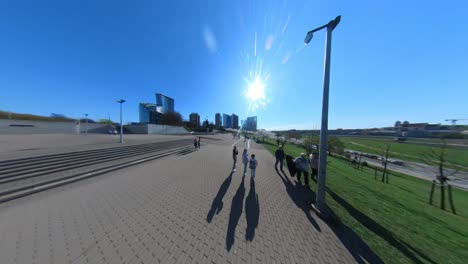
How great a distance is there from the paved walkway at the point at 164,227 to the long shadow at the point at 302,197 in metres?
0.04

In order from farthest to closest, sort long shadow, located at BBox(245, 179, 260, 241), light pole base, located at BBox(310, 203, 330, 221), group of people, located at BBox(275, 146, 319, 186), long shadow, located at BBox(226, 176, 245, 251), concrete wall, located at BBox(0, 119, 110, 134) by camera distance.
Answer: concrete wall, located at BBox(0, 119, 110, 134) → group of people, located at BBox(275, 146, 319, 186) → light pole base, located at BBox(310, 203, 330, 221) → long shadow, located at BBox(245, 179, 260, 241) → long shadow, located at BBox(226, 176, 245, 251)

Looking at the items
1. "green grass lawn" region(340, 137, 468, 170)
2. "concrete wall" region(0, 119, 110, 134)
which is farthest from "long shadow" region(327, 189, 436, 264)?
"concrete wall" region(0, 119, 110, 134)

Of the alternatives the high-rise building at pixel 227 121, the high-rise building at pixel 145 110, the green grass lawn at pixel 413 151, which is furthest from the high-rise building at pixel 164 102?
the green grass lawn at pixel 413 151

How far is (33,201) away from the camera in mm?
5281

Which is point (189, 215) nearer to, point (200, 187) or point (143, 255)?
point (143, 255)

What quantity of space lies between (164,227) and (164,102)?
118 metres

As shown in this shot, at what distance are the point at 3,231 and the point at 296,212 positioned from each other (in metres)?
7.25

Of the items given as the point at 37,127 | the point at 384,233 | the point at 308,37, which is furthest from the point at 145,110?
the point at 384,233

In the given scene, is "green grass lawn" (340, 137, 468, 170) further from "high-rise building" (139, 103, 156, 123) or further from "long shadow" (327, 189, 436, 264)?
"high-rise building" (139, 103, 156, 123)

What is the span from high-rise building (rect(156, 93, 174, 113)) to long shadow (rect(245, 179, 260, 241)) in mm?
105008

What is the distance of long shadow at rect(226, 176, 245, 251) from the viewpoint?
364 cm

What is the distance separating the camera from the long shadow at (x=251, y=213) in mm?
3884

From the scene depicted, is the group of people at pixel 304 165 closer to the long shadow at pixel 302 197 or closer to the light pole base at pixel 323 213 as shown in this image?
the long shadow at pixel 302 197

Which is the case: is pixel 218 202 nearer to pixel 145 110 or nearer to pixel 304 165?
pixel 304 165
